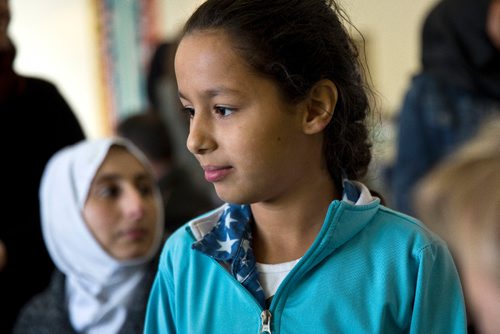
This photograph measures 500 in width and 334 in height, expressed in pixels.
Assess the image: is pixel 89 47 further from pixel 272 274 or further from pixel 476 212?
pixel 476 212

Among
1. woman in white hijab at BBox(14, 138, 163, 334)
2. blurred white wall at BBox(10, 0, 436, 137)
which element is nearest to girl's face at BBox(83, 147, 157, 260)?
woman in white hijab at BBox(14, 138, 163, 334)

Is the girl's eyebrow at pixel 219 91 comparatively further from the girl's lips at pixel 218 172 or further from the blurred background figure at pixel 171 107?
the blurred background figure at pixel 171 107

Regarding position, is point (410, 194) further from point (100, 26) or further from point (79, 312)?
point (100, 26)

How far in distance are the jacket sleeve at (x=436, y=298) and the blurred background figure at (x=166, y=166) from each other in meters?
1.55

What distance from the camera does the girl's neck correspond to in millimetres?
1347

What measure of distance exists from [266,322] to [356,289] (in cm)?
16

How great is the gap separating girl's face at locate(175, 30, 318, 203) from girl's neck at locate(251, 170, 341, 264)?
0.20ft

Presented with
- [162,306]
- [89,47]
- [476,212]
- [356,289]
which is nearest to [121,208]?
[162,306]

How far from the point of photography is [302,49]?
131 centimetres

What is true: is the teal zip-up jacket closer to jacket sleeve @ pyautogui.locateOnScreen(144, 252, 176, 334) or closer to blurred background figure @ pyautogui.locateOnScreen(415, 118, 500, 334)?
jacket sleeve @ pyautogui.locateOnScreen(144, 252, 176, 334)

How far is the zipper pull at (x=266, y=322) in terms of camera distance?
127cm

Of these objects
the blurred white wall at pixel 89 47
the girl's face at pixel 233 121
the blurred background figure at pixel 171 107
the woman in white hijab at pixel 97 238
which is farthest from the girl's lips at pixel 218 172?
the blurred white wall at pixel 89 47

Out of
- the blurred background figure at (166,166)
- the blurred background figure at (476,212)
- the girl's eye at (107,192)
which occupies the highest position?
the blurred background figure at (476,212)

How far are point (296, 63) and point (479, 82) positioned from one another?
142cm
